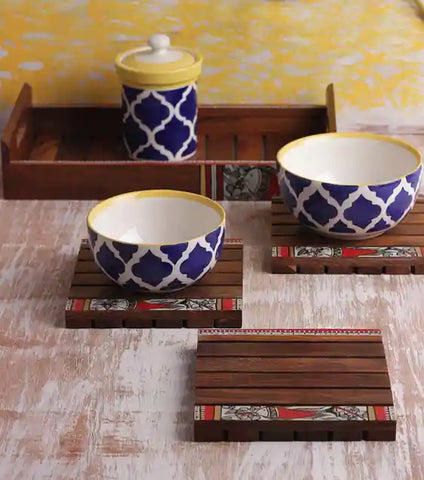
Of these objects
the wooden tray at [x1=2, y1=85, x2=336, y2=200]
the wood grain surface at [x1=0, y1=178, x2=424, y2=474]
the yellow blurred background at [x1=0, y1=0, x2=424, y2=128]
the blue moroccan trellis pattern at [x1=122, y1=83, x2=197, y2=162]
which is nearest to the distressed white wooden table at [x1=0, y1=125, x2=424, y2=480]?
the wood grain surface at [x1=0, y1=178, x2=424, y2=474]

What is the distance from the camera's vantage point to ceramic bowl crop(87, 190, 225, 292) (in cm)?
117

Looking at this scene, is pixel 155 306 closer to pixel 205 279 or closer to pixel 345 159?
pixel 205 279

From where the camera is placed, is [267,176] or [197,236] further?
[267,176]

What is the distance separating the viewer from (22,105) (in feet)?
5.66

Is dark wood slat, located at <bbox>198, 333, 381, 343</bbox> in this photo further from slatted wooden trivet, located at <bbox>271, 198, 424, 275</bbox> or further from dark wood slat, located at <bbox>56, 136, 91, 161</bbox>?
dark wood slat, located at <bbox>56, 136, 91, 161</bbox>

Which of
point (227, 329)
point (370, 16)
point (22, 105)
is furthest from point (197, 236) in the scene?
point (370, 16)

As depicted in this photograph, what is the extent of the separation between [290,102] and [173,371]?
0.85 metres

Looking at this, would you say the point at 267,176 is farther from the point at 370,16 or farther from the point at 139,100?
the point at 370,16

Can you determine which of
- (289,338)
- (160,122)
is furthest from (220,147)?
(289,338)

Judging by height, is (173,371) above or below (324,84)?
above

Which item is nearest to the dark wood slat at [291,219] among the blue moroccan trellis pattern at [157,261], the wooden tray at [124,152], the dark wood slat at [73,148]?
the wooden tray at [124,152]

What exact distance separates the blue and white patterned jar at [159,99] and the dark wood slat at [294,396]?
67 cm

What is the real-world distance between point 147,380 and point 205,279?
0.20m

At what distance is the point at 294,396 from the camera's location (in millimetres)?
1036
